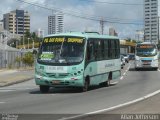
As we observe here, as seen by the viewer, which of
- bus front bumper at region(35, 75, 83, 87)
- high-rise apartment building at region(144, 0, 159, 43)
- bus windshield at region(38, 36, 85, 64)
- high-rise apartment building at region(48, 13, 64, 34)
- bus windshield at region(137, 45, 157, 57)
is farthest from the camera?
high-rise apartment building at region(144, 0, 159, 43)

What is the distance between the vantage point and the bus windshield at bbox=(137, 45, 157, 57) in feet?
169

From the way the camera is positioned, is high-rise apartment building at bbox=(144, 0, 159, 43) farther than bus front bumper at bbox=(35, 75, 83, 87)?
Yes

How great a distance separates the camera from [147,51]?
5169 centimetres

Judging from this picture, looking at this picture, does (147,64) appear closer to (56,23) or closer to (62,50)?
(62,50)

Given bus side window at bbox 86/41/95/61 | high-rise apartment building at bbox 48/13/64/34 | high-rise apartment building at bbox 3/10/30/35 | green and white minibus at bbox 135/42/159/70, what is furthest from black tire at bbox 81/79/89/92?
high-rise apartment building at bbox 3/10/30/35

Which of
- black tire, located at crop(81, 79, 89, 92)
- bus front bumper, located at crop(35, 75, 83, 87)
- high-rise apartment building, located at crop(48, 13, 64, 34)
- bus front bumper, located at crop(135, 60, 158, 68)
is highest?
high-rise apartment building, located at crop(48, 13, 64, 34)

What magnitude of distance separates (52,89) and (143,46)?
2728 cm

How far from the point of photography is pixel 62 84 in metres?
22.8

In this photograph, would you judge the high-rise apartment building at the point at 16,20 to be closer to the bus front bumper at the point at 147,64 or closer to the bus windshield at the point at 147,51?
the bus windshield at the point at 147,51

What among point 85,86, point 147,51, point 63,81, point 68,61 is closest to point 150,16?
point 147,51

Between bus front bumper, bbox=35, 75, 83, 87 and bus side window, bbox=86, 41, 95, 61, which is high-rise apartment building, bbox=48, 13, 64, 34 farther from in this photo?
bus front bumper, bbox=35, 75, 83, 87

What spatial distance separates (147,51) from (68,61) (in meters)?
29.9

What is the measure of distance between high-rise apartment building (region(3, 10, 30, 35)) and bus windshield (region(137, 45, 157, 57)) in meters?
73.0

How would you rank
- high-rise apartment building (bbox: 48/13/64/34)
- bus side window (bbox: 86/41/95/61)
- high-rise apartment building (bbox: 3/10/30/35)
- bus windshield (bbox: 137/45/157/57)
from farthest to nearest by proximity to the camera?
high-rise apartment building (bbox: 3/10/30/35), high-rise apartment building (bbox: 48/13/64/34), bus windshield (bbox: 137/45/157/57), bus side window (bbox: 86/41/95/61)
